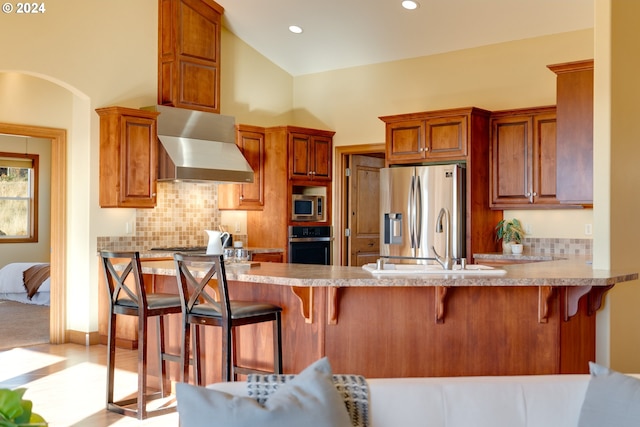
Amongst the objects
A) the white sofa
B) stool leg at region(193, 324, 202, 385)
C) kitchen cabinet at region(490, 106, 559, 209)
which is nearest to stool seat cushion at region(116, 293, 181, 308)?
stool leg at region(193, 324, 202, 385)

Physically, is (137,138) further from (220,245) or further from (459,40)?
(459,40)

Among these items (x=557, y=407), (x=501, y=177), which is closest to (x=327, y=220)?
(x=501, y=177)

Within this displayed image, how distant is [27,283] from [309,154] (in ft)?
14.3

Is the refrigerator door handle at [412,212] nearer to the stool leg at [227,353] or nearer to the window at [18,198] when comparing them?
the stool leg at [227,353]

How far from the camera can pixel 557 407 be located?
6.75 feet

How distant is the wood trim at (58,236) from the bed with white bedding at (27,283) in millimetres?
2741

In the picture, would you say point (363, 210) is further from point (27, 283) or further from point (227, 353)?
point (227, 353)

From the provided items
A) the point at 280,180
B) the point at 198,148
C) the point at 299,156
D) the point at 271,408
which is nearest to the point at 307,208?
the point at 280,180

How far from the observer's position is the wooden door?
321 inches

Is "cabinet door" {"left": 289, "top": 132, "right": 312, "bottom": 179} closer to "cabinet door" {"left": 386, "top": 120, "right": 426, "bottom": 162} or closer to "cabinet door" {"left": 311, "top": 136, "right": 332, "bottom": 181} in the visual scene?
"cabinet door" {"left": 311, "top": 136, "right": 332, "bottom": 181}

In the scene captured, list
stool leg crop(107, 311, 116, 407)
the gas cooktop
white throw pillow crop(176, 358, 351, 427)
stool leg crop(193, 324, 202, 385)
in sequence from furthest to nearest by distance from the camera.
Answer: the gas cooktop < stool leg crop(107, 311, 116, 407) < stool leg crop(193, 324, 202, 385) < white throw pillow crop(176, 358, 351, 427)

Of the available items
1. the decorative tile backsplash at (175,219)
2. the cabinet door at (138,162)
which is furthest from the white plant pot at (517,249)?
the cabinet door at (138,162)

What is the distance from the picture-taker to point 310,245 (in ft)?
25.6

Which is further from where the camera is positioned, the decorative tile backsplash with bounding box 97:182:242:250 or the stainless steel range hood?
the decorative tile backsplash with bounding box 97:182:242:250
